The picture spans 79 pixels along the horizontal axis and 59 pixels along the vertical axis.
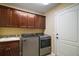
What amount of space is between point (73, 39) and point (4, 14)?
4.84 ft

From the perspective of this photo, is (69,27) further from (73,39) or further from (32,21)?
(32,21)

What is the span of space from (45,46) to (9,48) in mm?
1018

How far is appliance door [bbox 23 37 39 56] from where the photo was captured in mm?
1820

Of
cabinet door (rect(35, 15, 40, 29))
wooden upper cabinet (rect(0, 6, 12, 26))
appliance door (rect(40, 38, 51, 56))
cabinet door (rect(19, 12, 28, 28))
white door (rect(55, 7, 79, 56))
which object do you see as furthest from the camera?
cabinet door (rect(35, 15, 40, 29))

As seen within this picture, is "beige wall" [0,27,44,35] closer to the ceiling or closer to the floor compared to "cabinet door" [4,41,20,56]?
closer to the ceiling

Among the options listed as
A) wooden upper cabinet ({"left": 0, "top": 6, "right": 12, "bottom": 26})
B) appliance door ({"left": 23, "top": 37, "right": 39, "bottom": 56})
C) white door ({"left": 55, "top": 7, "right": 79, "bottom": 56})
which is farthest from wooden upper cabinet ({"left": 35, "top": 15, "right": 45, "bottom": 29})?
wooden upper cabinet ({"left": 0, "top": 6, "right": 12, "bottom": 26})

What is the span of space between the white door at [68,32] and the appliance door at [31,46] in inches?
21.7

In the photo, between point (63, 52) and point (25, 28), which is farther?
point (25, 28)

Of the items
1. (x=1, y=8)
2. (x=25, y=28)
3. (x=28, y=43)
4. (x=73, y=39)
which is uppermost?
(x=1, y=8)

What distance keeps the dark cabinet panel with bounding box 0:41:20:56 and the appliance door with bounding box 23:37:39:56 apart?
0.18 m

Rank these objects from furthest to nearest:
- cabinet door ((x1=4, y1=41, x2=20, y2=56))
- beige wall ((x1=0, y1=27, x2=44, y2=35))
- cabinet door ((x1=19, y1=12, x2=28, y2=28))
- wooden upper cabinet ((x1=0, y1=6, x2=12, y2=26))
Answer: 1. cabinet door ((x1=19, y1=12, x2=28, y2=28))
2. beige wall ((x1=0, y1=27, x2=44, y2=35))
3. wooden upper cabinet ((x1=0, y1=6, x2=12, y2=26))
4. cabinet door ((x1=4, y1=41, x2=20, y2=56))

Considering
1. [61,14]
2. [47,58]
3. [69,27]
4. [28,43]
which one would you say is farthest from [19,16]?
[47,58]

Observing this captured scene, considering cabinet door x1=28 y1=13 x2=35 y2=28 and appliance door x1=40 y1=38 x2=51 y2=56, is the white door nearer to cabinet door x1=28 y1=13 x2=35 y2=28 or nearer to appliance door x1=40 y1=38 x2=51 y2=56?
appliance door x1=40 y1=38 x2=51 y2=56

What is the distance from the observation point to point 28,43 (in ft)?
6.11
